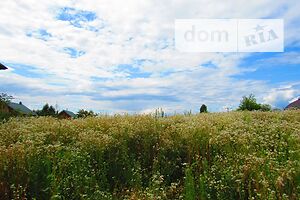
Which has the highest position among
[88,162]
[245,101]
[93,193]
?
[245,101]

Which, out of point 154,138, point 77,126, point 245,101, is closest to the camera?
point 154,138

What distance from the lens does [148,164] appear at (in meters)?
6.84

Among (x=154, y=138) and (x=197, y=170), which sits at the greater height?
(x=154, y=138)

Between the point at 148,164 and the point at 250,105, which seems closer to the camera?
the point at 148,164

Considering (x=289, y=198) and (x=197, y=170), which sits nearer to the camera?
(x=289, y=198)

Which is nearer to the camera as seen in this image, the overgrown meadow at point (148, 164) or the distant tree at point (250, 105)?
the overgrown meadow at point (148, 164)

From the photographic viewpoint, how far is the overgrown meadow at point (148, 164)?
4.97m

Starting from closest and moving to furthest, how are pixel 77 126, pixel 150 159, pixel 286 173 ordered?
1. pixel 286 173
2. pixel 150 159
3. pixel 77 126

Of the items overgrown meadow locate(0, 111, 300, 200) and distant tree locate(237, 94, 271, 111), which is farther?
distant tree locate(237, 94, 271, 111)

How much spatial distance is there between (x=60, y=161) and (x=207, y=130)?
10.9ft

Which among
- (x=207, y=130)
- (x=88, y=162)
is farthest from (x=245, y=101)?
(x=88, y=162)

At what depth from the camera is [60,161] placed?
18.9ft

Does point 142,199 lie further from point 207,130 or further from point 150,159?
point 207,130

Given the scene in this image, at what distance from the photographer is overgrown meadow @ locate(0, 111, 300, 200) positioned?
4969mm
